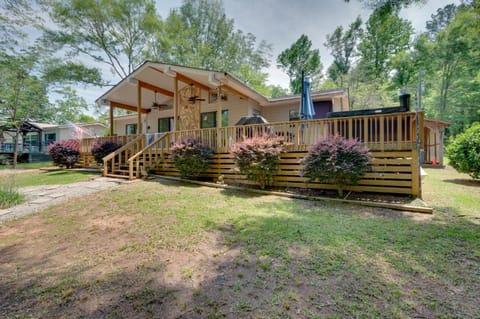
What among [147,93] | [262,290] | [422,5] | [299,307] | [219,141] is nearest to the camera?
[299,307]

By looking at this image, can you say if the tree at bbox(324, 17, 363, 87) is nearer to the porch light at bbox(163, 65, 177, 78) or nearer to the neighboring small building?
the porch light at bbox(163, 65, 177, 78)

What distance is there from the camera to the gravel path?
4789 mm

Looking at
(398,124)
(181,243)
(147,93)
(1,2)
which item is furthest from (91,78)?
(398,124)

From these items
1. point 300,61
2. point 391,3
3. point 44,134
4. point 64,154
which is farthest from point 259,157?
point 44,134

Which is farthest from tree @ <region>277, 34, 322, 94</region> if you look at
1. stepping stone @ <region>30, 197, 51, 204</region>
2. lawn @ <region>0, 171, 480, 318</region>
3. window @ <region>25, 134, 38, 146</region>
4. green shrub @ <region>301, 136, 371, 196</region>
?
window @ <region>25, 134, 38, 146</region>

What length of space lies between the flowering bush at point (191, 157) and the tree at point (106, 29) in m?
16.9

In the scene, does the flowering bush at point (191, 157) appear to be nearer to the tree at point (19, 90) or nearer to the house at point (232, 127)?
the house at point (232, 127)

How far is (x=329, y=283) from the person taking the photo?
205 centimetres

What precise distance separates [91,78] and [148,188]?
17436 mm

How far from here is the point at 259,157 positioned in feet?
19.4

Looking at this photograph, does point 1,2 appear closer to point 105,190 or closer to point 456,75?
point 105,190

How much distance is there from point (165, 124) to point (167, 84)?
307cm

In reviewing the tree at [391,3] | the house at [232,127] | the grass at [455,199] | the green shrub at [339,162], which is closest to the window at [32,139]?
the house at [232,127]

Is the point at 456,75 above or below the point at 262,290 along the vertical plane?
above
